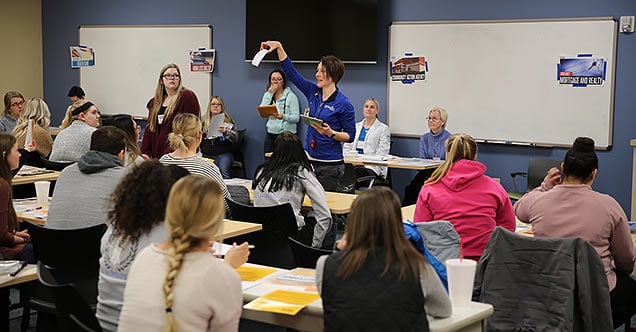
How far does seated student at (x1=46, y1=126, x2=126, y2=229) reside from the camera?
408cm

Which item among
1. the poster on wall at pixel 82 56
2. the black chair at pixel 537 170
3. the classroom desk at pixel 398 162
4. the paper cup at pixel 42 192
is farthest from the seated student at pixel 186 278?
the poster on wall at pixel 82 56

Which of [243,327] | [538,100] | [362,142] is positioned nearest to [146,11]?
[362,142]

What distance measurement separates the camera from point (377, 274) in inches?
103

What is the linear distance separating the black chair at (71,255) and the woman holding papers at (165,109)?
241 centimetres

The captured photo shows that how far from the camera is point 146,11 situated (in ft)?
37.1

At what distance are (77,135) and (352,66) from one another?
13.1ft

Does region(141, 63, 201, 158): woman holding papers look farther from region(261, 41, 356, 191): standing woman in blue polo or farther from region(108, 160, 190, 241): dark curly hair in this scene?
region(108, 160, 190, 241): dark curly hair

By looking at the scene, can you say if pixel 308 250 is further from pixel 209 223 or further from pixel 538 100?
pixel 538 100

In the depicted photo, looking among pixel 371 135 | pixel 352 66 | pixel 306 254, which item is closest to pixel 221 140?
pixel 352 66

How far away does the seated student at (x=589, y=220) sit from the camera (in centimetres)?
390

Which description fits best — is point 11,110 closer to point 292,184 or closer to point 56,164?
point 56,164

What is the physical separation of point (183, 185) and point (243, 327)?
2617mm

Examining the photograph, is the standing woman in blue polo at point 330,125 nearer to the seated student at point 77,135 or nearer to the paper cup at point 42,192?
the seated student at point 77,135

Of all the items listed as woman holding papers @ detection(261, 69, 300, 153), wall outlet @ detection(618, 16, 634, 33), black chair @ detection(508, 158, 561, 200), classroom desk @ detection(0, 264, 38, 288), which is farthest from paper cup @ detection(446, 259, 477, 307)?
woman holding papers @ detection(261, 69, 300, 153)
